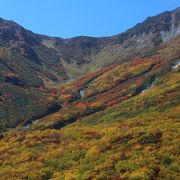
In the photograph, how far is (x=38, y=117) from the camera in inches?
4200

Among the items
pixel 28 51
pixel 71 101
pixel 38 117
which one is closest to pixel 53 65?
pixel 28 51

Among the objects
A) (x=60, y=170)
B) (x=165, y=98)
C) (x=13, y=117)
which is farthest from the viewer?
(x=13, y=117)

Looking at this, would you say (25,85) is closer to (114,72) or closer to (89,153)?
(114,72)

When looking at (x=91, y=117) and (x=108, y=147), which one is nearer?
(x=108, y=147)

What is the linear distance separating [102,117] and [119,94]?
2520 centimetres

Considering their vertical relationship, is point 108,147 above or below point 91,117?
above

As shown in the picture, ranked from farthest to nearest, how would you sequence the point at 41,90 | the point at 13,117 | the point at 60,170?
the point at 41,90
the point at 13,117
the point at 60,170

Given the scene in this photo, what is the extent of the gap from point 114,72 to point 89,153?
99.4m

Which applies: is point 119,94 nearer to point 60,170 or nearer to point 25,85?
point 25,85

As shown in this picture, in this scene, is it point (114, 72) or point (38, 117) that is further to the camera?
point (114, 72)

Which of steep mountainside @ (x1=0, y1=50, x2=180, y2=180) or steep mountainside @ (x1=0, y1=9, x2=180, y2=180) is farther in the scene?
steep mountainside @ (x1=0, y1=9, x2=180, y2=180)

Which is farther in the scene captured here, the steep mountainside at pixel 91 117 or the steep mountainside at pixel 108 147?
the steep mountainside at pixel 91 117

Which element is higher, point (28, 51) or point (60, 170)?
point (28, 51)

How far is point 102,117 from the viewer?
82312 mm
